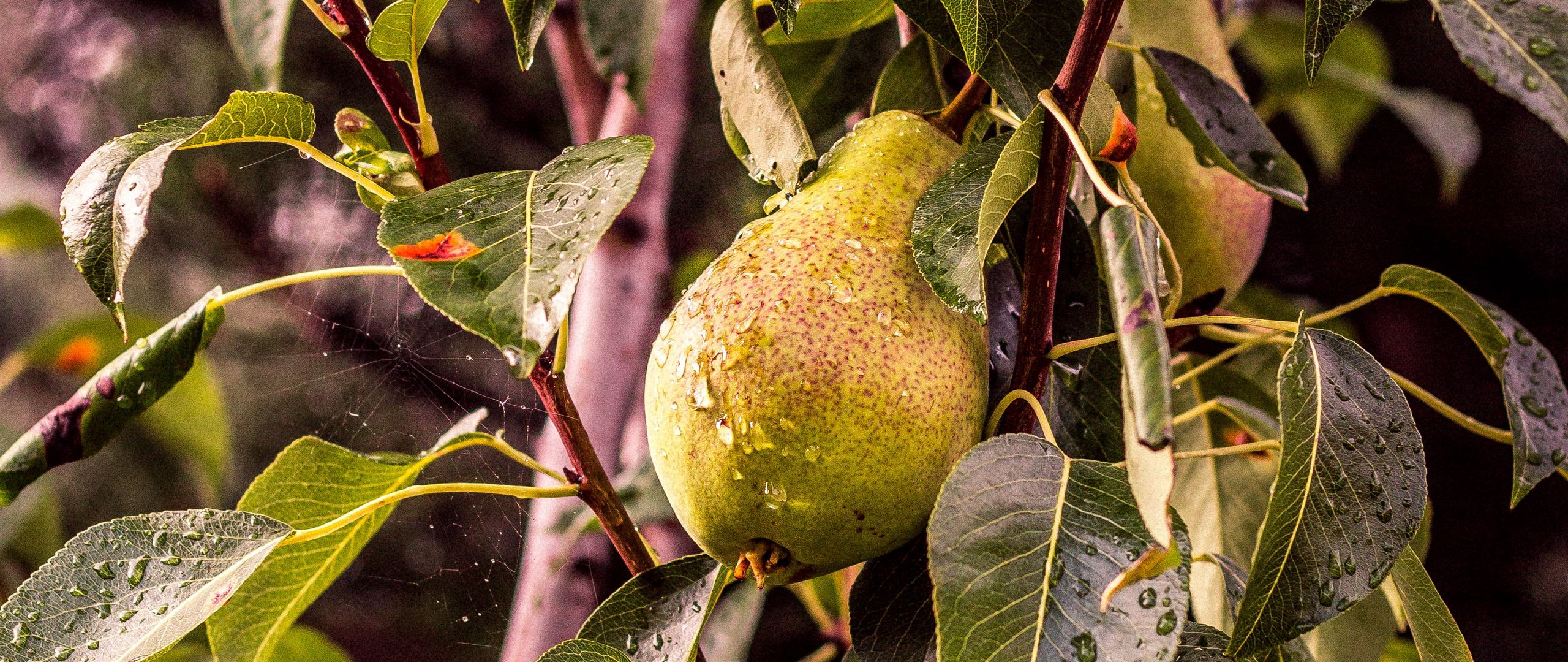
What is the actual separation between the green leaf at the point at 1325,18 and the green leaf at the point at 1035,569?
15 cm

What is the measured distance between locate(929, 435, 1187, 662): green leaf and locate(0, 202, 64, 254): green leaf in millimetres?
955

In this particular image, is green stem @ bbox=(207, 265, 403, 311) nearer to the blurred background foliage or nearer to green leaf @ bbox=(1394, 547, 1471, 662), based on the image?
the blurred background foliage

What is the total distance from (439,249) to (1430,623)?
0.38 m

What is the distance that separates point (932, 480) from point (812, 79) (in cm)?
31

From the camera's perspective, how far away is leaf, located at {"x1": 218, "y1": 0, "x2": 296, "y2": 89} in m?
0.58

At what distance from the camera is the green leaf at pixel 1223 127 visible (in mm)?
460

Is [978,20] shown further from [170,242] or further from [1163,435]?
[170,242]

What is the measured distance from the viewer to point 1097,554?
31 cm

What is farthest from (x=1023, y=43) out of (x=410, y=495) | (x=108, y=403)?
(x=108, y=403)

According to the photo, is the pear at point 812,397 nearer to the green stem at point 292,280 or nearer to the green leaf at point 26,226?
the green stem at point 292,280

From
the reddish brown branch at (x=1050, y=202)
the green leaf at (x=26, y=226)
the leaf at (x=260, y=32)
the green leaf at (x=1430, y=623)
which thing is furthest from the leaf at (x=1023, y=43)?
the green leaf at (x=26, y=226)

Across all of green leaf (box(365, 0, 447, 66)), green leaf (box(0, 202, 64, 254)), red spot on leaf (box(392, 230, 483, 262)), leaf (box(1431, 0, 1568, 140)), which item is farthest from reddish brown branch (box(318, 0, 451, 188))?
green leaf (box(0, 202, 64, 254))

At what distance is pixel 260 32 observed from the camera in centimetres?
58

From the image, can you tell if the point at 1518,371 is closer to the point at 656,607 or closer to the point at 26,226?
the point at 656,607
